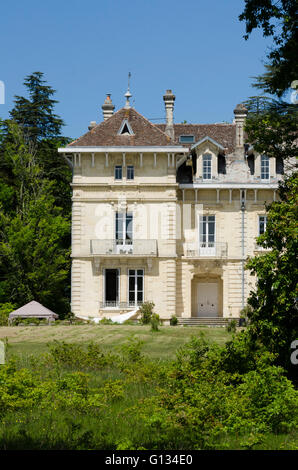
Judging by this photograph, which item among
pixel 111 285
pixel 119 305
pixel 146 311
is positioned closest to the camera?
pixel 146 311

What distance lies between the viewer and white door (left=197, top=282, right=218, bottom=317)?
40.1 metres

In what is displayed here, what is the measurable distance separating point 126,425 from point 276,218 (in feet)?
20.0

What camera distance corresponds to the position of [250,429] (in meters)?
10.8

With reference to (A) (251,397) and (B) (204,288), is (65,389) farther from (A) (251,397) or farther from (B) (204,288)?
(B) (204,288)

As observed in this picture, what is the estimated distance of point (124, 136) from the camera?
38750mm

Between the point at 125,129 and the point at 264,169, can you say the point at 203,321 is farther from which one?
the point at 125,129

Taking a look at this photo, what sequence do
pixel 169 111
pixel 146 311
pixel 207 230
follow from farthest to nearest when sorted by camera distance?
pixel 169 111 → pixel 207 230 → pixel 146 311

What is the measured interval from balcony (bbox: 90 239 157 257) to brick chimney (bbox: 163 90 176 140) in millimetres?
7460

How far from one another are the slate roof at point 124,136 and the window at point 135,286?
7358 mm

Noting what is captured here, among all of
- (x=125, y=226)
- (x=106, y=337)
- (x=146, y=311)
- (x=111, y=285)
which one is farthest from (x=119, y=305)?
(x=106, y=337)

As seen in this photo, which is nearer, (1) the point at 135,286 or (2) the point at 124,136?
(1) the point at 135,286

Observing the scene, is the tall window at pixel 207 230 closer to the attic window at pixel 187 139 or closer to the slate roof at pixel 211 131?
the slate roof at pixel 211 131

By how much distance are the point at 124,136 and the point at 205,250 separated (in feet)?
26.7

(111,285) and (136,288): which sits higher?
(111,285)
